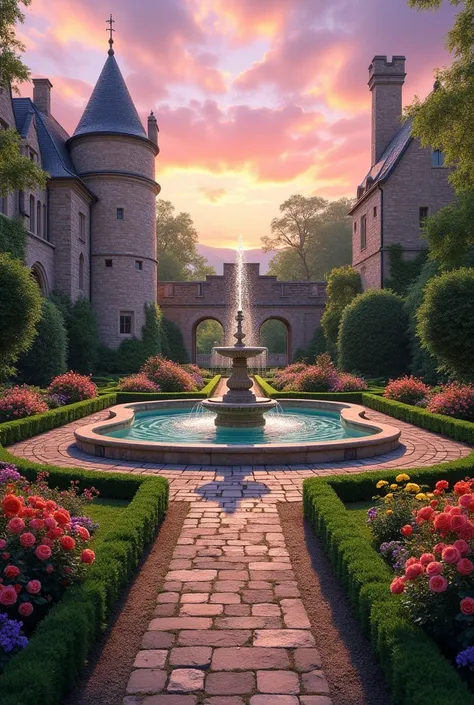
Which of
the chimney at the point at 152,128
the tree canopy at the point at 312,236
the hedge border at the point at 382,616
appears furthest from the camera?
the tree canopy at the point at 312,236

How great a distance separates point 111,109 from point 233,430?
22.4m

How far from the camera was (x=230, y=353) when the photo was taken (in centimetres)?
1283

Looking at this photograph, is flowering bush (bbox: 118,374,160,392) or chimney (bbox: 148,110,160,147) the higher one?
chimney (bbox: 148,110,160,147)

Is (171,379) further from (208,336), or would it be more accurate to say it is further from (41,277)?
(208,336)

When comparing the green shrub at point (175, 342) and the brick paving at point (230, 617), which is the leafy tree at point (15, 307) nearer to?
the brick paving at point (230, 617)

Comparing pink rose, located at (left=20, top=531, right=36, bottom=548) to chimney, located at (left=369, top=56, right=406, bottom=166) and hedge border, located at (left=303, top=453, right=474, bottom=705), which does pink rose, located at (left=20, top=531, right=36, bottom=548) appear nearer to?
hedge border, located at (left=303, top=453, right=474, bottom=705)

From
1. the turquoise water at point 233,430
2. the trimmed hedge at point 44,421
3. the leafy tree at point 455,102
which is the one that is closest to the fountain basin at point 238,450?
the turquoise water at point 233,430

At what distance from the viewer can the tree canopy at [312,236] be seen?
52.5 meters

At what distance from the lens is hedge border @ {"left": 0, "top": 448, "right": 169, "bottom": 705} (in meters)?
2.70

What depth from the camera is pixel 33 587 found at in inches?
136

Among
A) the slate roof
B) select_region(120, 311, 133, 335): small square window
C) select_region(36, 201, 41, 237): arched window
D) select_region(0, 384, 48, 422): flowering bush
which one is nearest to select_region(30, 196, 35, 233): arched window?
select_region(36, 201, 41, 237): arched window

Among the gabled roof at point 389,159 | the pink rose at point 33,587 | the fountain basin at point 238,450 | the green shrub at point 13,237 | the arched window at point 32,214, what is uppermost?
the gabled roof at point 389,159

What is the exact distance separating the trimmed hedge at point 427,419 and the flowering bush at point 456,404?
0.29m

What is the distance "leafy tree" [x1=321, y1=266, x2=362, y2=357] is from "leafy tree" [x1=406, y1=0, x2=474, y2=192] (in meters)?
16.8
